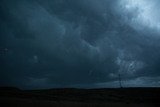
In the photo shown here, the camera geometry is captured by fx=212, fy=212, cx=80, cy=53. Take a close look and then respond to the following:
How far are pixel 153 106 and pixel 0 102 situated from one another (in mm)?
42318

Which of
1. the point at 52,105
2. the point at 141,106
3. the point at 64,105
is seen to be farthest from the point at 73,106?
the point at 141,106

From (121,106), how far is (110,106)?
12.8 ft

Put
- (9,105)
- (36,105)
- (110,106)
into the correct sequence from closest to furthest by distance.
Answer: (9,105) < (36,105) < (110,106)

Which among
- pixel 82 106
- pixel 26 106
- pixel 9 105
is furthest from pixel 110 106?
pixel 9 105

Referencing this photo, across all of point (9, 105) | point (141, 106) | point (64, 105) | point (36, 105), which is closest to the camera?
point (9, 105)

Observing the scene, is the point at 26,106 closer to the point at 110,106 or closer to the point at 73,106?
the point at 73,106

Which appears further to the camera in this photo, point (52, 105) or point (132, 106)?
point (132, 106)

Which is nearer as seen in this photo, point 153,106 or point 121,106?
point 121,106

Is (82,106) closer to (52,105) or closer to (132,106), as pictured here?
(52,105)

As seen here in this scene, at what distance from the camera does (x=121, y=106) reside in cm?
5566

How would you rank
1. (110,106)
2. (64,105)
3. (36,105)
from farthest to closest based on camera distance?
(110,106), (64,105), (36,105)

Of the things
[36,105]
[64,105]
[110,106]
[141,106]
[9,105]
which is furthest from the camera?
[141,106]

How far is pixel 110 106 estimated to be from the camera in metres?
53.5

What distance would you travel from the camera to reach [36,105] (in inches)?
1777
